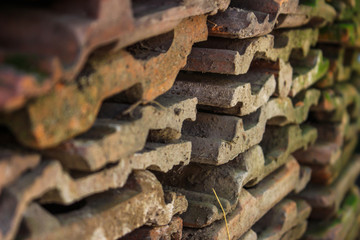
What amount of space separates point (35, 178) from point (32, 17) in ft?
1.35

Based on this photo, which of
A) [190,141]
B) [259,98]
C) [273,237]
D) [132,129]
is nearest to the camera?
[132,129]

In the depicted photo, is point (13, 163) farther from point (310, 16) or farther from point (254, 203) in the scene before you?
point (310, 16)

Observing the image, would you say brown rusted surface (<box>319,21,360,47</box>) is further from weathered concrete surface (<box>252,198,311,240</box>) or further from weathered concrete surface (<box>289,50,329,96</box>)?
weathered concrete surface (<box>252,198,311,240</box>)

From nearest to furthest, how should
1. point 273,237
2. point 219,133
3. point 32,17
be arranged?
1. point 32,17
2. point 219,133
3. point 273,237

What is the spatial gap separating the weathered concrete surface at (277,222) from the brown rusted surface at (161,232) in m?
0.92

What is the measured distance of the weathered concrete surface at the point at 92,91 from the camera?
4.57 feet

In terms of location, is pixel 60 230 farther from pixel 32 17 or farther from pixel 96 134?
pixel 32 17

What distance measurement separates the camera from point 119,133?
1.68 m

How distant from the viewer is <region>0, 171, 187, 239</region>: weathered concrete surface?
4.57ft

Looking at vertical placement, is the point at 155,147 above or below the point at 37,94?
below

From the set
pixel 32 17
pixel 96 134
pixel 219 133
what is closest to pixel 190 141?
pixel 219 133

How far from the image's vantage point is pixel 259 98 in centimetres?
263

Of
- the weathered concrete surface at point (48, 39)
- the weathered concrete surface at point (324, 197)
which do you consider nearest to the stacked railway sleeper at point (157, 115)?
the weathered concrete surface at point (48, 39)

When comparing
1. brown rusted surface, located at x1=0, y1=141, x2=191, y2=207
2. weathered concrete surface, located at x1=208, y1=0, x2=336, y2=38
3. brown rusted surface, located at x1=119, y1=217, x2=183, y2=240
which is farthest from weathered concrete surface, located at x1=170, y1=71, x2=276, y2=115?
brown rusted surface, located at x1=119, y1=217, x2=183, y2=240
